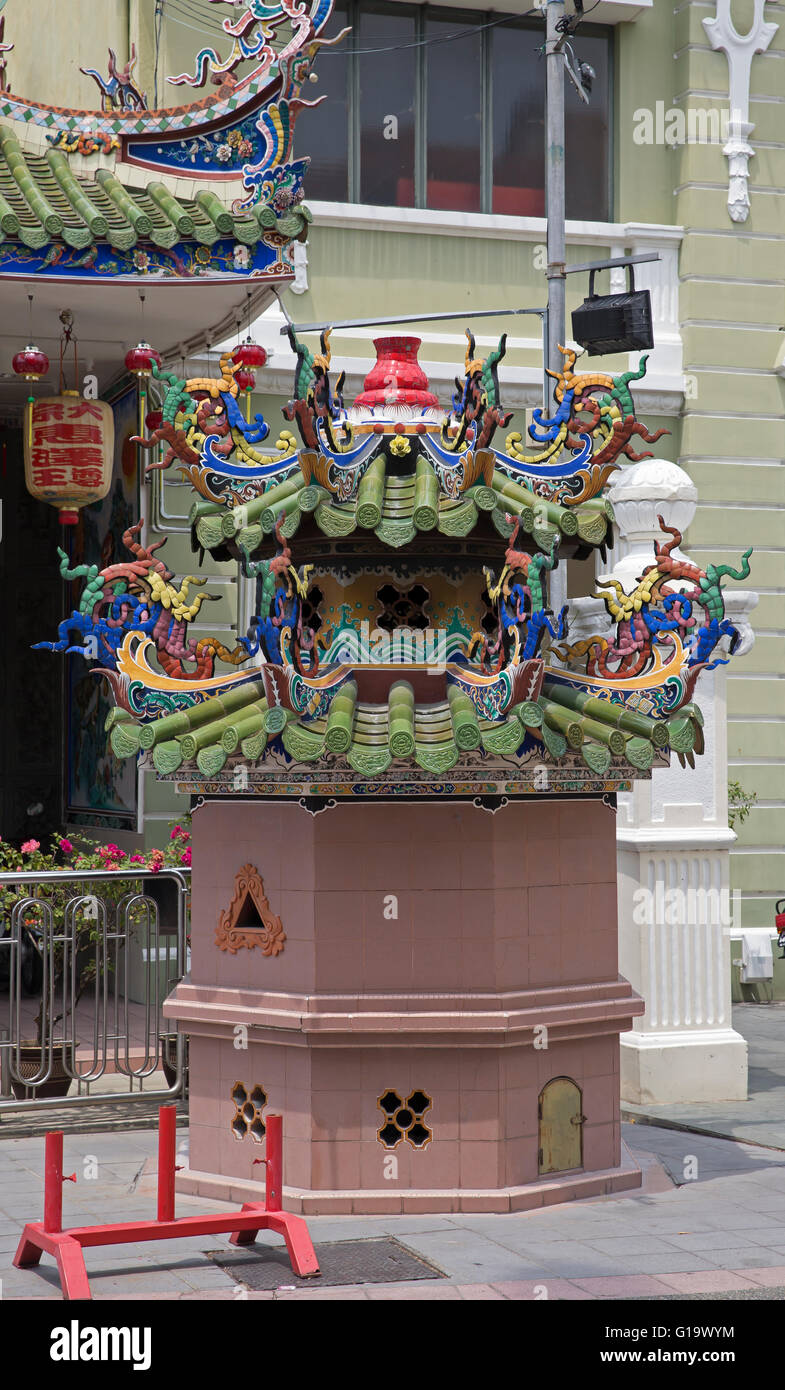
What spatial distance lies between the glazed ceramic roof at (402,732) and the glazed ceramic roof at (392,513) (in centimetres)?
87

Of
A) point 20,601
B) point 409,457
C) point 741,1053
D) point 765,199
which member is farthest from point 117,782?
point 765,199

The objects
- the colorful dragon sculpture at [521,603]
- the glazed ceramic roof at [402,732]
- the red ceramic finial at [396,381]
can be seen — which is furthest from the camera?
the red ceramic finial at [396,381]

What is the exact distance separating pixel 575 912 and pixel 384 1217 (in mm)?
2013

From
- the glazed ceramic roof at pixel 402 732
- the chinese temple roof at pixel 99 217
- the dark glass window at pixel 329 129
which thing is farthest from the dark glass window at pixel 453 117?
the glazed ceramic roof at pixel 402 732

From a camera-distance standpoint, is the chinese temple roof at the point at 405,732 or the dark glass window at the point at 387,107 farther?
the dark glass window at the point at 387,107

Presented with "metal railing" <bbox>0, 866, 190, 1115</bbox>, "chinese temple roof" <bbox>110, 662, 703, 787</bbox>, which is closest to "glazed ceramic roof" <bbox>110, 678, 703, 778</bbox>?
"chinese temple roof" <bbox>110, 662, 703, 787</bbox>

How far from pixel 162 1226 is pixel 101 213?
929 centimetres

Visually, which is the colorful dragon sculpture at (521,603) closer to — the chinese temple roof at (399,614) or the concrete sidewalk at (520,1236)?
the chinese temple roof at (399,614)

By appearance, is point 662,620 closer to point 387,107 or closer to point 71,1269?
point 71,1269

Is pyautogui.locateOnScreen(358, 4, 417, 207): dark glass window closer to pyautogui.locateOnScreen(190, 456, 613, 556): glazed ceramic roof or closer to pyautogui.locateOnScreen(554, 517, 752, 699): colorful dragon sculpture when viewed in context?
pyautogui.locateOnScreen(190, 456, 613, 556): glazed ceramic roof

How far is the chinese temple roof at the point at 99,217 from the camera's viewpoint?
13.8 metres

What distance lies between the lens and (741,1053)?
1284 centimetres

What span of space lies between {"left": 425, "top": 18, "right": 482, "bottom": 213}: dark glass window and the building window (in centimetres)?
1
